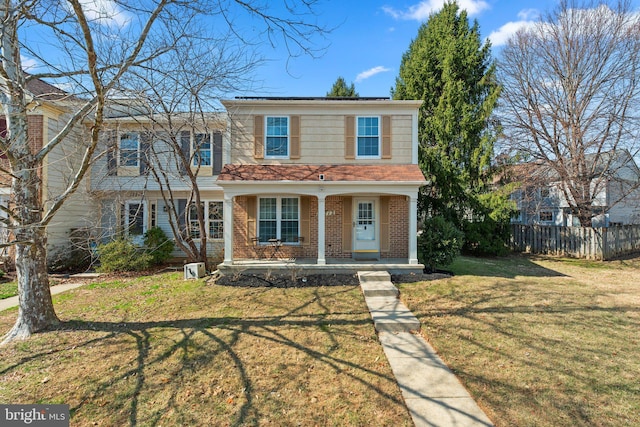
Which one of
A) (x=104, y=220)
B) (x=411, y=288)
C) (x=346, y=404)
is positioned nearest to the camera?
(x=346, y=404)

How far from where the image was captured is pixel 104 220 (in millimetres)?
13094

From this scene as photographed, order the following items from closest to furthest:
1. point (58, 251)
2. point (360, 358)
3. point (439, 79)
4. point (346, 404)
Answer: point (346, 404) → point (360, 358) → point (58, 251) → point (439, 79)

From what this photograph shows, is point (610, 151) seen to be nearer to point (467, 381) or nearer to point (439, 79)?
point (439, 79)

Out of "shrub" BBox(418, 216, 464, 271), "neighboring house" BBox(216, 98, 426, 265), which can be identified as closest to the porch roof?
"neighboring house" BBox(216, 98, 426, 265)

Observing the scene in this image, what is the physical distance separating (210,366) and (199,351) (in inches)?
19.9

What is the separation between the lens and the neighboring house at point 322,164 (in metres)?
10.3

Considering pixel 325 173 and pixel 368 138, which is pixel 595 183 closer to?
pixel 368 138

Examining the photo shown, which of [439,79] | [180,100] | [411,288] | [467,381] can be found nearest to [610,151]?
[439,79]

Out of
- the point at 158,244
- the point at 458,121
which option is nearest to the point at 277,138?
the point at 158,244

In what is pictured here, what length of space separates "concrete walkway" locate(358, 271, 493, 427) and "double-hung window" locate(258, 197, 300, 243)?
190 inches

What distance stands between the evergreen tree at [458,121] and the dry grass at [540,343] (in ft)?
18.7

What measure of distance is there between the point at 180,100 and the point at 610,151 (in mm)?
18298

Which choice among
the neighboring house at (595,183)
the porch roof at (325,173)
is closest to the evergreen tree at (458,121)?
the neighboring house at (595,183)

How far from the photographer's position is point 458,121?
14000mm
